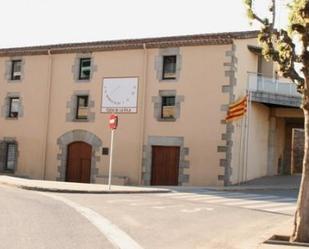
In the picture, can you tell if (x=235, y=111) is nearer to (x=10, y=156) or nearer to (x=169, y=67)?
(x=169, y=67)

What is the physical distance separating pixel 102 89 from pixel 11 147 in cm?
698

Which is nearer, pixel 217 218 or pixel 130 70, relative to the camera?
pixel 217 218

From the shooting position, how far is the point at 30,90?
30.4m

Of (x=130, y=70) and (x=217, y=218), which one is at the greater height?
(x=130, y=70)

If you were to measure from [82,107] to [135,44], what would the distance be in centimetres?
449

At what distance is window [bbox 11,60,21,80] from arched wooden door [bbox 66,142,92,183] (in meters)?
5.48

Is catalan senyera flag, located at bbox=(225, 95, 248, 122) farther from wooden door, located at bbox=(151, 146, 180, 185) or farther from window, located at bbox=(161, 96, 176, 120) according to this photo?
wooden door, located at bbox=(151, 146, 180, 185)

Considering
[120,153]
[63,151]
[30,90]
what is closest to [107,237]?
[120,153]

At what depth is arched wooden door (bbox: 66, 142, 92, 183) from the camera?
92.9 ft

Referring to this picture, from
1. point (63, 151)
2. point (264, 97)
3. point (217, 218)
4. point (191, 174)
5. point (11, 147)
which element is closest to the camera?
point (217, 218)

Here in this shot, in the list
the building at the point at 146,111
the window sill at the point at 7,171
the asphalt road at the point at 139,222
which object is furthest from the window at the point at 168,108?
the window sill at the point at 7,171

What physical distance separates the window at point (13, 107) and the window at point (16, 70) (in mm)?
1180

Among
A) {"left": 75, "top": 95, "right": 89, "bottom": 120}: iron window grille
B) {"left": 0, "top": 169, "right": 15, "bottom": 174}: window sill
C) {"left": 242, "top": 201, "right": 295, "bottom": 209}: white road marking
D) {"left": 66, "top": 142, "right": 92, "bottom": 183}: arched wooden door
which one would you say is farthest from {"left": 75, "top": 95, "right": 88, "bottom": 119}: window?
{"left": 242, "top": 201, "right": 295, "bottom": 209}: white road marking

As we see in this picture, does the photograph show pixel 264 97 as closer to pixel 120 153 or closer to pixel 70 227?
pixel 120 153
